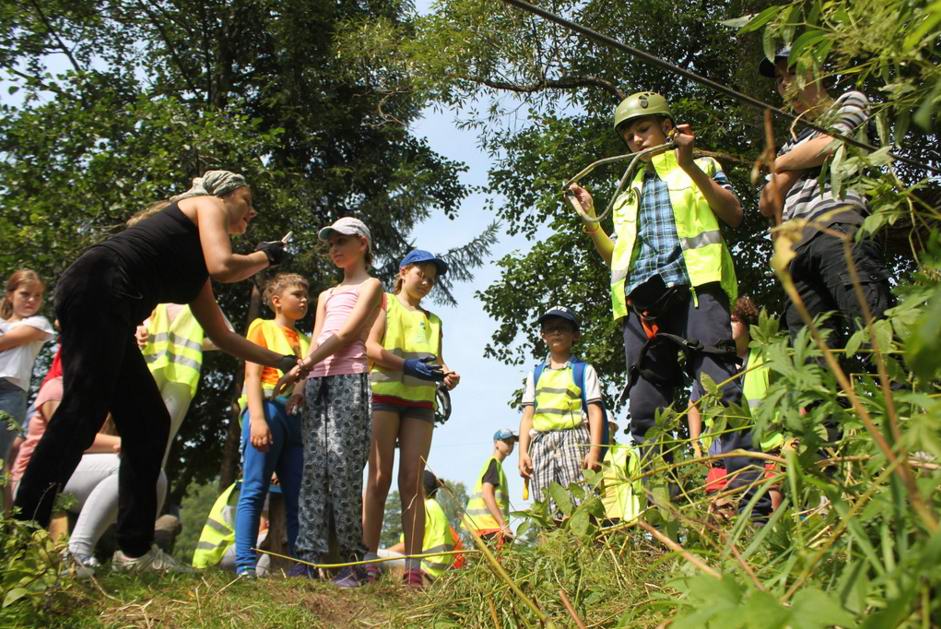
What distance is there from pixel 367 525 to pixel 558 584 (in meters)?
3.20

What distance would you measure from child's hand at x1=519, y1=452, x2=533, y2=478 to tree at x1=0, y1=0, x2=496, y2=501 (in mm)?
9438

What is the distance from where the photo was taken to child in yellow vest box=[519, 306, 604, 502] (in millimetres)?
Result: 5922

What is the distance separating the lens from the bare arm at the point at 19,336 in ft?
17.9

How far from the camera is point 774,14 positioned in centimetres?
167

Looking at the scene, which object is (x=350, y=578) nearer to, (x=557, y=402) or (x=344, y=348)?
(x=344, y=348)

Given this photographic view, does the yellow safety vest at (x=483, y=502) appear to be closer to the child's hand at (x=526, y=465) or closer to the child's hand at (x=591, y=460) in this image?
the child's hand at (x=526, y=465)

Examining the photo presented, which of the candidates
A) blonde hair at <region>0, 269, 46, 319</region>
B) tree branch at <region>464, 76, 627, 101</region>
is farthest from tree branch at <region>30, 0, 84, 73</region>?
blonde hair at <region>0, 269, 46, 319</region>

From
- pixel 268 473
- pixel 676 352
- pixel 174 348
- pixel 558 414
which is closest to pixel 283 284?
pixel 174 348

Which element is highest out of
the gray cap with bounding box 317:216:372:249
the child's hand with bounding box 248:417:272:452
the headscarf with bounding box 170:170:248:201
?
the gray cap with bounding box 317:216:372:249

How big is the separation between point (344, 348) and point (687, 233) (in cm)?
198

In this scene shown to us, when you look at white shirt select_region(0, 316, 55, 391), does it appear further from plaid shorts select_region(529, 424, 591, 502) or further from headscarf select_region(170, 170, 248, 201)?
plaid shorts select_region(529, 424, 591, 502)

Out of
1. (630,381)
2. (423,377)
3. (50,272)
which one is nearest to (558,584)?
(630,381)

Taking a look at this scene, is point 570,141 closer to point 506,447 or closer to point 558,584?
point 506,447

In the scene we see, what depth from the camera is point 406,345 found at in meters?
5.50
